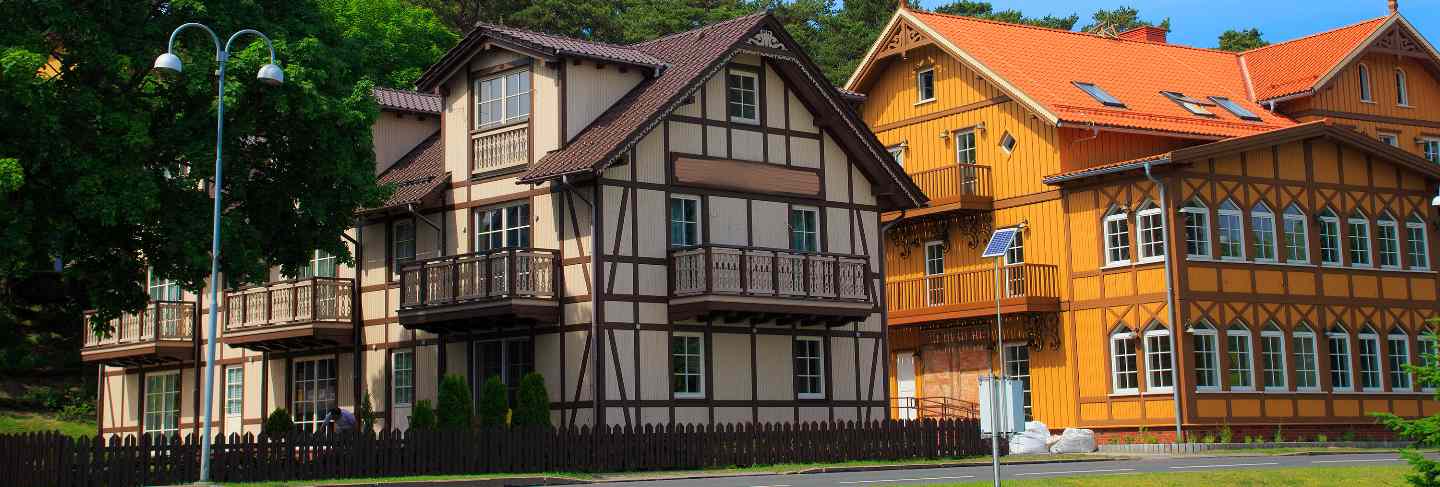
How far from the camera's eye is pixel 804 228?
1393 inches

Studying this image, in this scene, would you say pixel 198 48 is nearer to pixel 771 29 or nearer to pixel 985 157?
pixel 771 29

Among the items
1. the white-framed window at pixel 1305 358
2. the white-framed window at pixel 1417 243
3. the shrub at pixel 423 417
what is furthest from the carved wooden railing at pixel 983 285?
the shrub at pixel 423 417

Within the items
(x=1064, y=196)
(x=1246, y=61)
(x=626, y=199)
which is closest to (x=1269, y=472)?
(x=626, y=199)

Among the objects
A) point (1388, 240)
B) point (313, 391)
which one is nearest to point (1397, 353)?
point (1388, 240)

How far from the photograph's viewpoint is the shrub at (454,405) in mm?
30016

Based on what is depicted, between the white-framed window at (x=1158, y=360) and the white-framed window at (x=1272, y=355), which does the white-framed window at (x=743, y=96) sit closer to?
the white-framed window at (x=1158, y=360)

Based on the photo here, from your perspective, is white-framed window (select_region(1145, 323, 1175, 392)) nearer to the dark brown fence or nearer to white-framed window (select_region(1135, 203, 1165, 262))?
white-framed window (select_region(1135, 203, 1165, 262))

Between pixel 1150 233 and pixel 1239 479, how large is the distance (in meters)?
15.8

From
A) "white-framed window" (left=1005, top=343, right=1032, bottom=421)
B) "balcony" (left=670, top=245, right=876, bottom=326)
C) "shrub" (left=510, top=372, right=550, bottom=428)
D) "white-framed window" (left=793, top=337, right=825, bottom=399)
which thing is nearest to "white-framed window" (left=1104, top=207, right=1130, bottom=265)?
"white-framed window" (left=1005, top=343, right=1032, bottom=421)

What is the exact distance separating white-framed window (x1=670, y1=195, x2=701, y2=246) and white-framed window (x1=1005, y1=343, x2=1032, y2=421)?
1238 cm

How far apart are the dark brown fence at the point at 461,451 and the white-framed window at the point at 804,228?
178 inches

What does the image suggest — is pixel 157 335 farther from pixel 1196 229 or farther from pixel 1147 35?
pixel 1147 35

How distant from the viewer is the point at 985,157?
44.0m

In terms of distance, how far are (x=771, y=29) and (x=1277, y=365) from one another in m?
15.6
